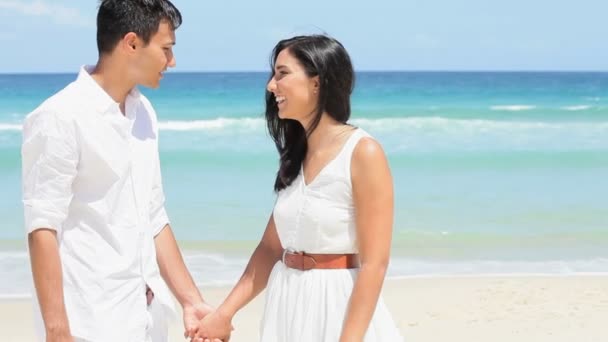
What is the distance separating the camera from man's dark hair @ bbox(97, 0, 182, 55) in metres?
3.12

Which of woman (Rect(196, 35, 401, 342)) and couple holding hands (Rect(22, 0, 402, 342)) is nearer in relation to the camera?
couple holding hands (Rect(22, 0, 402, 342))

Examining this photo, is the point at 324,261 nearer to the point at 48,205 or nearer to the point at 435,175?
the point at 48,205

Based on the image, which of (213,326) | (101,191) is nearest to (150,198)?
(101,191)

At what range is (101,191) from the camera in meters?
3.05

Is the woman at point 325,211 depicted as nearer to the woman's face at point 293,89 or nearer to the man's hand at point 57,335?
the woman's face at point 293,89

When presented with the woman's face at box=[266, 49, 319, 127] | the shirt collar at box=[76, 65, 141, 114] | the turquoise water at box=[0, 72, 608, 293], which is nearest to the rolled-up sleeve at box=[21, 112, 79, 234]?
the shirt collar at box=[76, 65, 141, 114]

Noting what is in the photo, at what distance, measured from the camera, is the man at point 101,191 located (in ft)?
9.46

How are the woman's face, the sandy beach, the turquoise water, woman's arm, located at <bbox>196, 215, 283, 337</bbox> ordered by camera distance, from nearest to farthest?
the woman's face, woman's arm, located at <bbox>196, 215, 283, 337</bbox>, the sandy beach, the turquoise water

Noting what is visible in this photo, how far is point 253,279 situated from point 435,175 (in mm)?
13505

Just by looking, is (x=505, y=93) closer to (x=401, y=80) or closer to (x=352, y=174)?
(x=401, y=80)

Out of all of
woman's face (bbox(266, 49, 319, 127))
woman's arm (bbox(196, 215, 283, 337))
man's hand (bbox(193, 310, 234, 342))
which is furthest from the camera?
man's hand (bbox(193, 310, 234, 342))

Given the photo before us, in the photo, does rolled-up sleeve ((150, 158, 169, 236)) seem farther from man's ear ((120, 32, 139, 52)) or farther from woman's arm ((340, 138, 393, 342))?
woman's arm ((340, 138, 393, 342))

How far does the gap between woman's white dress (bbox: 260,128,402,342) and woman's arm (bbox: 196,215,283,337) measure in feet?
0.63

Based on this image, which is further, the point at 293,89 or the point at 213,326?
the point at 213,326
